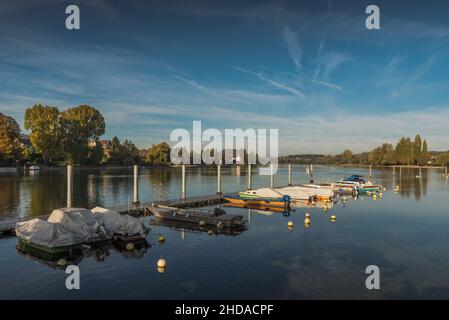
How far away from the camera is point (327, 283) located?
72.6ft

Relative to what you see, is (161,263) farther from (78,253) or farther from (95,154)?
(95,154)

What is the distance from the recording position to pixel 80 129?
156m

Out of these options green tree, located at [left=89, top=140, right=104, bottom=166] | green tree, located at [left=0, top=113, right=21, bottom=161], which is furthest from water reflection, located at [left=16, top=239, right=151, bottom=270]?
green tree, located at [left=89, top=140, right=104, bottom=166]

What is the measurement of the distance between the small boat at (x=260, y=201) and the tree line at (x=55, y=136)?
10178 cm

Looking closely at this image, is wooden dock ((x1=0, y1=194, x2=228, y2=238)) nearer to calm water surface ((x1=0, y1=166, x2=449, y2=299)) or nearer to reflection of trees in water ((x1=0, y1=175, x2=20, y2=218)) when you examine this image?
calm water surface ((x1=0, y1=166, x2=449, y2=299))

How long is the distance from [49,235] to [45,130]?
133906 millimetres

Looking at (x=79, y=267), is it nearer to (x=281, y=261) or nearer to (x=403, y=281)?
(x=281, y=261)

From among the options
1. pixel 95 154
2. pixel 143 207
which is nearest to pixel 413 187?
pixel 143 207

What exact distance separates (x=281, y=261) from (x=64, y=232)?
16.8m

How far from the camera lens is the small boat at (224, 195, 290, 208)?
173 feet

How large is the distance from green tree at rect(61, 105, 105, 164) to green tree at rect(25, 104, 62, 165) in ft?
12.3
